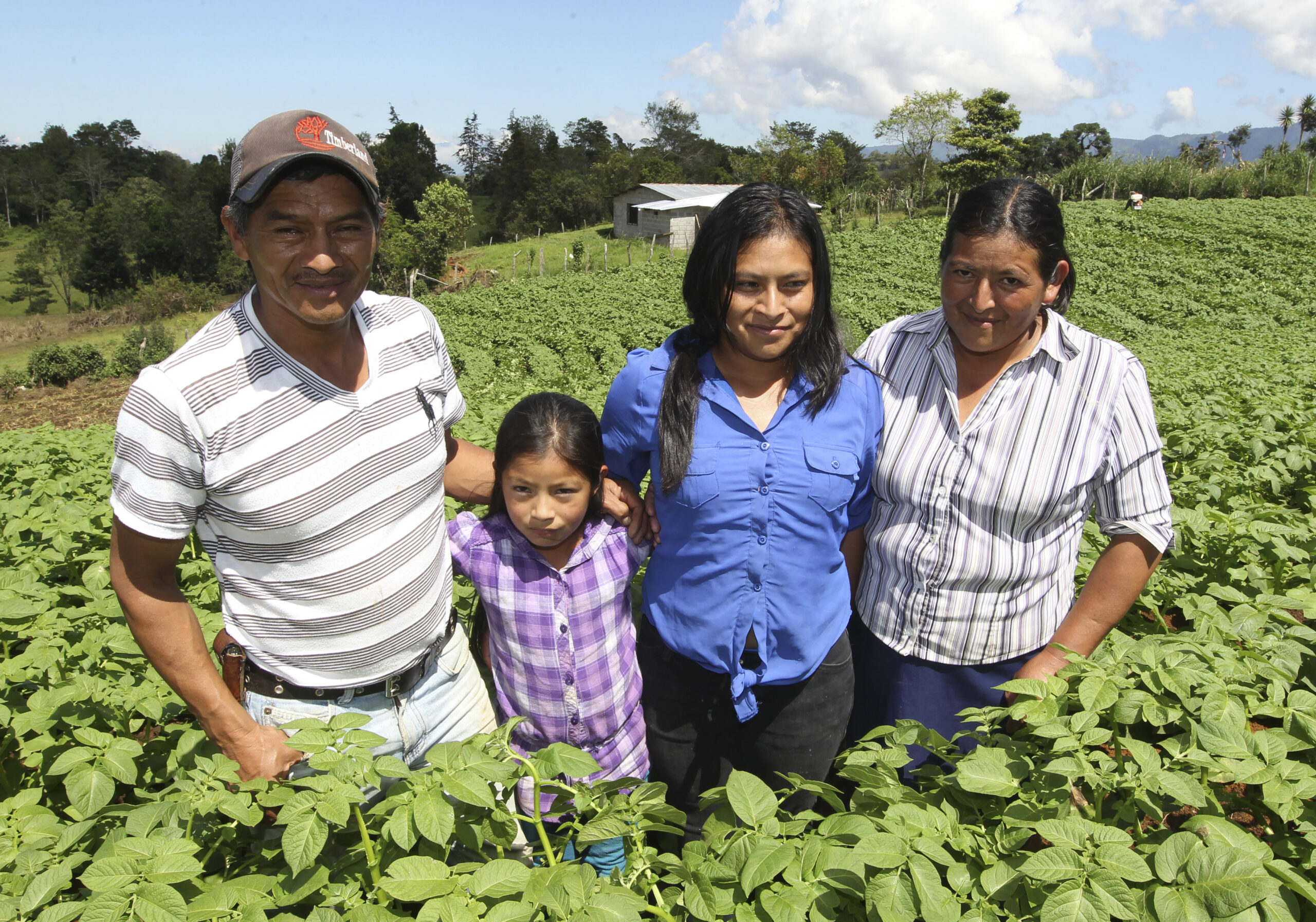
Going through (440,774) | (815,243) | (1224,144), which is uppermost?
(1224,144)

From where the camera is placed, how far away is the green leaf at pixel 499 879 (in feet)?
3.64

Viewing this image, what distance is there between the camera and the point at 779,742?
2.15 meters

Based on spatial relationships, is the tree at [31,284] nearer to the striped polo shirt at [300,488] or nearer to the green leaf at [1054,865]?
the striped polo shirt at [300,488]

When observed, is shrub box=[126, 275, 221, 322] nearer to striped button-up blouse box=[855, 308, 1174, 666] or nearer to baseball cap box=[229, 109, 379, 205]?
baseball cap box=[229, 109, 379, 205]

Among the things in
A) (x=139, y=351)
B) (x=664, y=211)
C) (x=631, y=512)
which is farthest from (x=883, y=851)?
(x=664, y=211)

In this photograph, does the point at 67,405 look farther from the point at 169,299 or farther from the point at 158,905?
the point at 169,299

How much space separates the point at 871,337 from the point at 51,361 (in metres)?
27.0

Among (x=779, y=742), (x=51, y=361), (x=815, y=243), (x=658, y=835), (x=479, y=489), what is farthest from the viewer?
(x=51, y=361)

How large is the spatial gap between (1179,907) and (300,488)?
1.68 metres

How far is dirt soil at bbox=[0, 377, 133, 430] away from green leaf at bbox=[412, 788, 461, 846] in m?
16.9

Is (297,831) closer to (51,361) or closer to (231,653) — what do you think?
(231,653)

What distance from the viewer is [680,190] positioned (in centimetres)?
4162

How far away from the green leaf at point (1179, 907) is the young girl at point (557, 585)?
53.6 inches

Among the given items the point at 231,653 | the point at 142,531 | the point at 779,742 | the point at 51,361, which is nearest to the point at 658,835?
the point at 779,742
